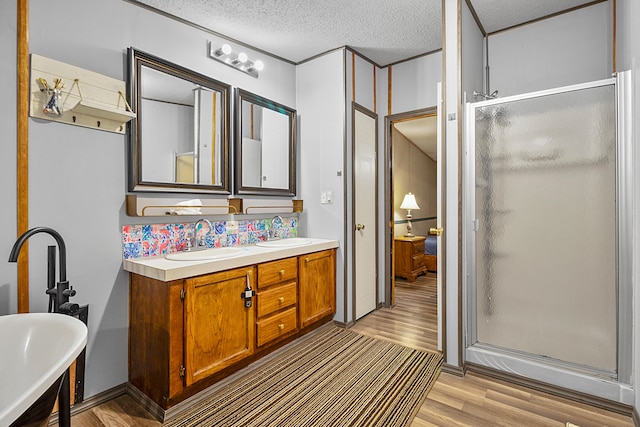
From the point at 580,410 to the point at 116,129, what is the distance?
3.23 meters

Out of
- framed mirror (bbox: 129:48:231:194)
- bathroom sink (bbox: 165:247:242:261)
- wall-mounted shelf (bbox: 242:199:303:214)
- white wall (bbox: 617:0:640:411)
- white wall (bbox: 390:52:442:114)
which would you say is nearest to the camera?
white wall (bbox: 617:0:640:411)

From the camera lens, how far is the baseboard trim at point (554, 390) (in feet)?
5.94

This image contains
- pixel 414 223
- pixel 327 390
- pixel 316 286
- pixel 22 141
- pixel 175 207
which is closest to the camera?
pixel 22 141

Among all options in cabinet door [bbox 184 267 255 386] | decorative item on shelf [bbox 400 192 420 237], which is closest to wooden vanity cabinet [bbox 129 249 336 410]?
cabinet door [bbox 184 267 255 386]

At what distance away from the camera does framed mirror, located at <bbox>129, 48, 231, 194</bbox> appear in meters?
2.19

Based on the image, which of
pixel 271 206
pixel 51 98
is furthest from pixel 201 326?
pixel 51 98

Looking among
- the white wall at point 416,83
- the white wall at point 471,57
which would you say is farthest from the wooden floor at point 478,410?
the white wall at point 416,83

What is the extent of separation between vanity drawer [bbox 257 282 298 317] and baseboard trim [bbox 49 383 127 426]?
967mm

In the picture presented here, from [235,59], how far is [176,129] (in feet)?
2.77

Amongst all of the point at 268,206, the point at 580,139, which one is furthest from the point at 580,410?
the point at 268,206

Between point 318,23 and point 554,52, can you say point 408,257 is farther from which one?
point 318,23

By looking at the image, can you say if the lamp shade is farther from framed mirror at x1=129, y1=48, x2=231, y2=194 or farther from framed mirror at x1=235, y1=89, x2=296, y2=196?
framed mirror at x1=129, y1=48, x2=231, y2=194

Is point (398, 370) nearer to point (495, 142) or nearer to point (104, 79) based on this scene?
point (495, 142)

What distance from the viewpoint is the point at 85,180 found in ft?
6.42
